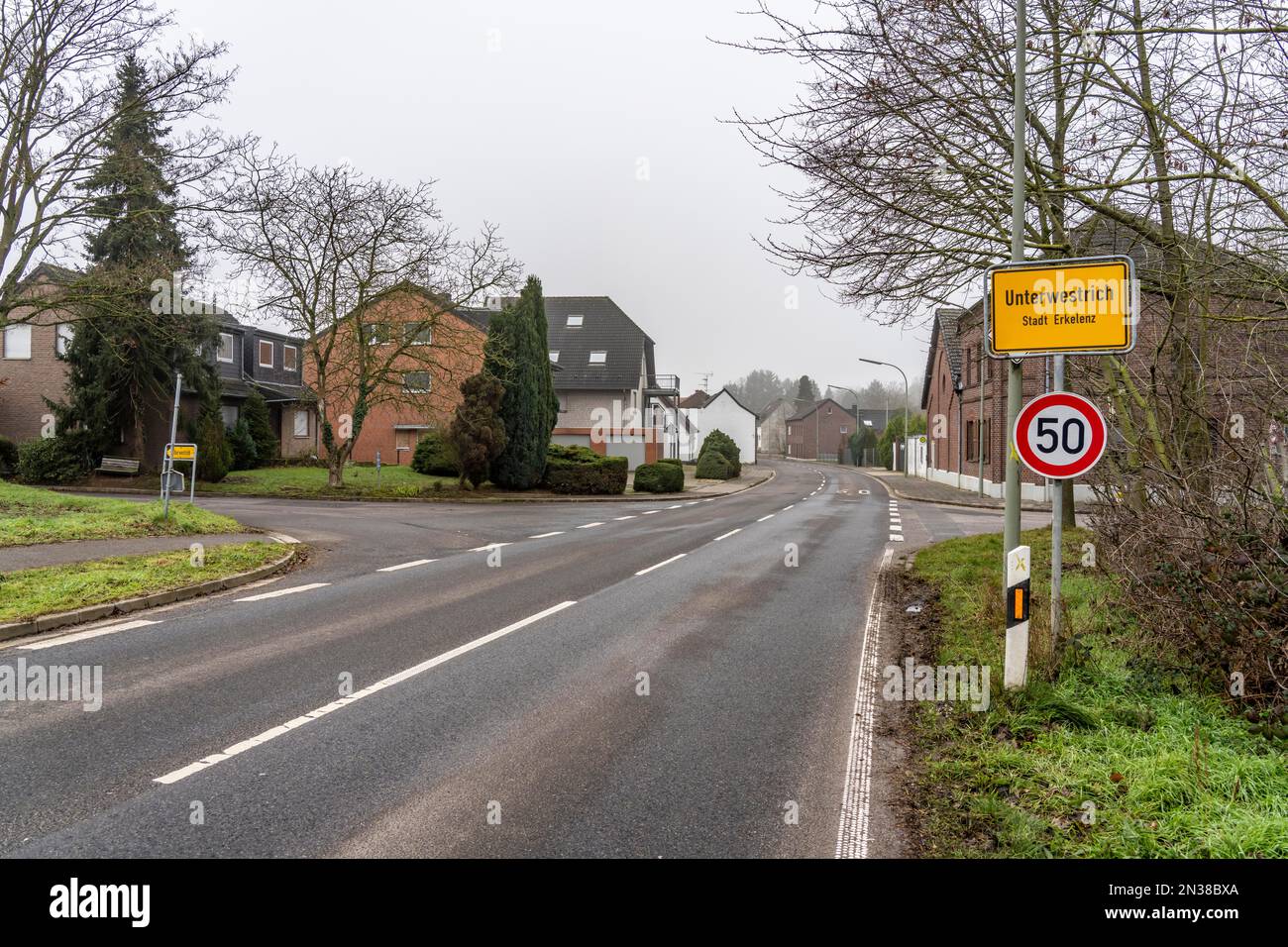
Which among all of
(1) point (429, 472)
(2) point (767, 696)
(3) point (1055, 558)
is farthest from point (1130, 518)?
(1) point (429, 472)

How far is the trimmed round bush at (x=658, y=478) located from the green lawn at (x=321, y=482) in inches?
317

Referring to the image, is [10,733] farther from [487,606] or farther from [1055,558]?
[1055,558]

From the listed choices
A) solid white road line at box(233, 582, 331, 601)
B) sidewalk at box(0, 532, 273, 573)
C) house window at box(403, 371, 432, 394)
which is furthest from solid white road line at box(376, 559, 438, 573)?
house window at box(403, 371, 432, 394)

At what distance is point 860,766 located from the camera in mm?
4633

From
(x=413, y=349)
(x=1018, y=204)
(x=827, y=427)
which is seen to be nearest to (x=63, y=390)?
(x=413, y=349)

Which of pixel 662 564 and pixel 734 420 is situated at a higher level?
pixel 734 420

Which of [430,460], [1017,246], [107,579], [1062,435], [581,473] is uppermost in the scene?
[1017,246]

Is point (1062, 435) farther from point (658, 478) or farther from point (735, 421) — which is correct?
point (735, 421)

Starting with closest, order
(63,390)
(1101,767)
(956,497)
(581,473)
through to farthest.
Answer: (1101,767), (63,390), (581,473), (956,497)

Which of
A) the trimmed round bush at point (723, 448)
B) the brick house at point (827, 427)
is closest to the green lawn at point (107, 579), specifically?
the trimmed round bush at point (723, 448)

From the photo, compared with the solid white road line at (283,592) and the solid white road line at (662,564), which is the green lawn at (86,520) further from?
the solid white road line at (662,564)

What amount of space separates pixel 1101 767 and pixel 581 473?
27605 millimetres

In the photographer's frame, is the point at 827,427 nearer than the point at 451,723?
No
